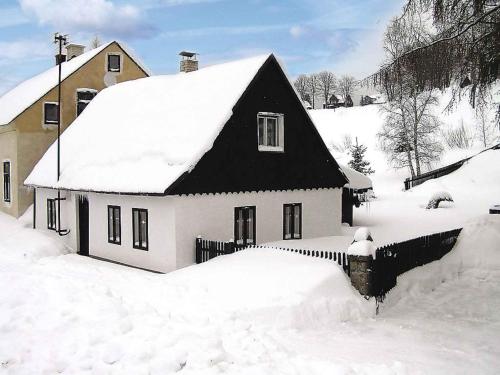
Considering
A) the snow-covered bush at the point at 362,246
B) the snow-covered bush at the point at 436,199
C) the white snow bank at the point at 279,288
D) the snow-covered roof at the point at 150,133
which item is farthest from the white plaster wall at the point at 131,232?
the snow-covered bush at the point at 436,199

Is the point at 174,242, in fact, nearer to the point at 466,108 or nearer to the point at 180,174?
the point at 180,174

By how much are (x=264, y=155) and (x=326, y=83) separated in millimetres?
99712

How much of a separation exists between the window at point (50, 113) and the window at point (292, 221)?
1406cm

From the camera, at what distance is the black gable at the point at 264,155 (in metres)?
15.2

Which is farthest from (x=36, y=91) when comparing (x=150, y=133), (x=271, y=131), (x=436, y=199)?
(x=436, y=199)

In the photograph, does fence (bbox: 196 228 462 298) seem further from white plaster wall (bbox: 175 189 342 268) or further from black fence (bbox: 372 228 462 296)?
white plaster wall (bbox: 175 189 342 268)

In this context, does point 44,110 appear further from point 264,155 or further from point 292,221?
point 292,221

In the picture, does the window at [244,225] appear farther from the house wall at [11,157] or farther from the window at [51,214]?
the house wall at [11,157]

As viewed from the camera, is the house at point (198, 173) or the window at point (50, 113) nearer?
the house at point (198, 173)

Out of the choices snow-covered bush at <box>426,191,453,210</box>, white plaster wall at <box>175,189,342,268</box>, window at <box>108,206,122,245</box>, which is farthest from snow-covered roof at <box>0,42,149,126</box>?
snow-covered bush at <box>426,191,453,210</box>

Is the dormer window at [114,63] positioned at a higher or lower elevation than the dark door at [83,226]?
higher

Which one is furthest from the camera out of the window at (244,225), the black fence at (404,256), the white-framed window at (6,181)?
the white-framed window at (6,181)

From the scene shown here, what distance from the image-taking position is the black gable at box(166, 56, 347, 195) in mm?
15219

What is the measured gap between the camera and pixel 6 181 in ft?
87.4
